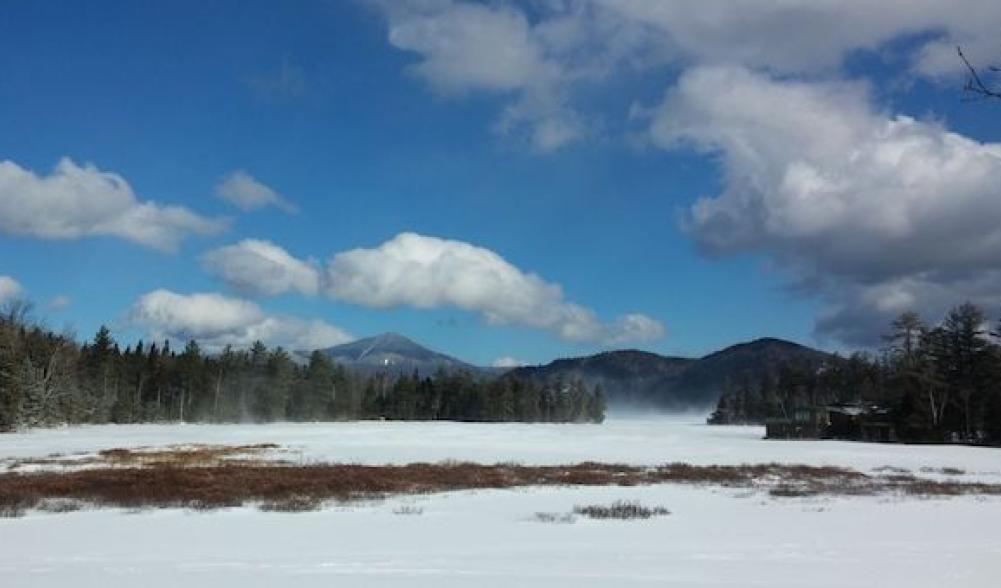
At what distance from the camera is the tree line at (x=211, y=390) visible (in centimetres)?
9038

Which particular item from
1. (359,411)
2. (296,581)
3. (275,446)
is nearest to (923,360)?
(275,446)

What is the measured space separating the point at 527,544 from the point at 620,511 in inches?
246

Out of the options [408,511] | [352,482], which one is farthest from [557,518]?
[352,482]

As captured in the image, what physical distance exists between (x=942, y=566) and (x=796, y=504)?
1181cm

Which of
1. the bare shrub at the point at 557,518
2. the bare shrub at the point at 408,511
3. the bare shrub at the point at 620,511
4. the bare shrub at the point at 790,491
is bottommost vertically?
the bare shrub at the point at 408,511

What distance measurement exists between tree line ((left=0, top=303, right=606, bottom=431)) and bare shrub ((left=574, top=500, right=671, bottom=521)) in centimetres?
7147

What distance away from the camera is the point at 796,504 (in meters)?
25.7

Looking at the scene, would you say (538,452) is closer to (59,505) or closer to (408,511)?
(408,511)

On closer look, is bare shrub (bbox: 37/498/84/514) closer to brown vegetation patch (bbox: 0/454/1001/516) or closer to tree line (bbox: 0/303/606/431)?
brown vegetation patch (bbox: 0/454/1001/516)

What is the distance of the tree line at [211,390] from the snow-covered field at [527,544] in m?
68.2

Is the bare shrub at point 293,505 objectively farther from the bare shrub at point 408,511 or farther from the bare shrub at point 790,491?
the bare shrub at point 790,491

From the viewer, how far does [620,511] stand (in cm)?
2266

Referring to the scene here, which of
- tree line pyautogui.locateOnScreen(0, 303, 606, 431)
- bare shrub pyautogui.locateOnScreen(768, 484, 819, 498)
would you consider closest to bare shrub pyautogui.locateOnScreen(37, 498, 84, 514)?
bare shrub pyautogui.locateOnScreen(768, 484, 819, 498)

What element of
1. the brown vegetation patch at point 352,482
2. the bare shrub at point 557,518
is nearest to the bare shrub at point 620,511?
the bare shrub at point 557,518
